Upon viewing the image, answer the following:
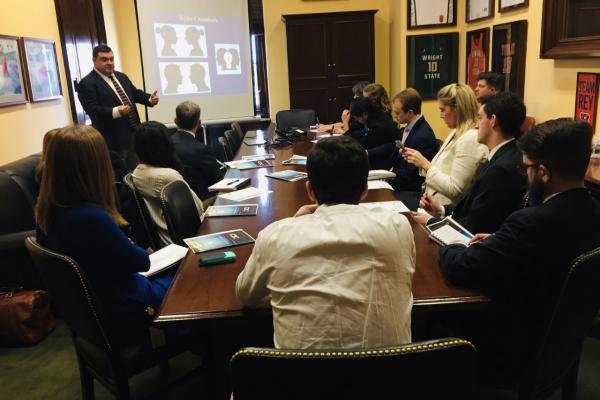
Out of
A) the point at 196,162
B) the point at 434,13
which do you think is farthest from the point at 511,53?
the point at 196,162

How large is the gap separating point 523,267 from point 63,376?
212 centimetres

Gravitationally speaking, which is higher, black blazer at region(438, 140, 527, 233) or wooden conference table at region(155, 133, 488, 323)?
black blazer at region(438, 140, 527, 233)

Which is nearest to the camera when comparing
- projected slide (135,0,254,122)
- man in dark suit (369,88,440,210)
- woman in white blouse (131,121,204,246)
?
woman in white blouse (131,121,204,246)

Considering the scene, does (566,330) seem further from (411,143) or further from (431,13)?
(431,13)

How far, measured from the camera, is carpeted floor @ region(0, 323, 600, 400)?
2.18 metres

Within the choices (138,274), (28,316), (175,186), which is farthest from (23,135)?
(138,274)

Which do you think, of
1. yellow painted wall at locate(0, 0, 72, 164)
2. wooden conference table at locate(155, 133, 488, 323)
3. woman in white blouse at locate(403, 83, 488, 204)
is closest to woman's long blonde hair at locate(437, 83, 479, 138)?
woman in white blouse at locate(403, 83, 488, 204)

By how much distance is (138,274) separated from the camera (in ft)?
5.90

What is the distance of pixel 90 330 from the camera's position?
1539 mm

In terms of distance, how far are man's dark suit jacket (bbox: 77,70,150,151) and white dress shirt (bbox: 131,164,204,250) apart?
1.97m

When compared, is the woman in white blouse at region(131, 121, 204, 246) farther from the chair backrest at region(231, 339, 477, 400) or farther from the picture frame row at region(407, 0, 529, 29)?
the picture frame row at region(407, 0, 529, 29)

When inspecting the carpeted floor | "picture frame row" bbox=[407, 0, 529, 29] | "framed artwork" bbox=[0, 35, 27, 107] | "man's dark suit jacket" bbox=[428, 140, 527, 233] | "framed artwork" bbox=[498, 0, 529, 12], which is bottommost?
the carpeted floor

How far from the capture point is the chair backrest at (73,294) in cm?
141

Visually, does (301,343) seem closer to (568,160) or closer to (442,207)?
(568,160)
